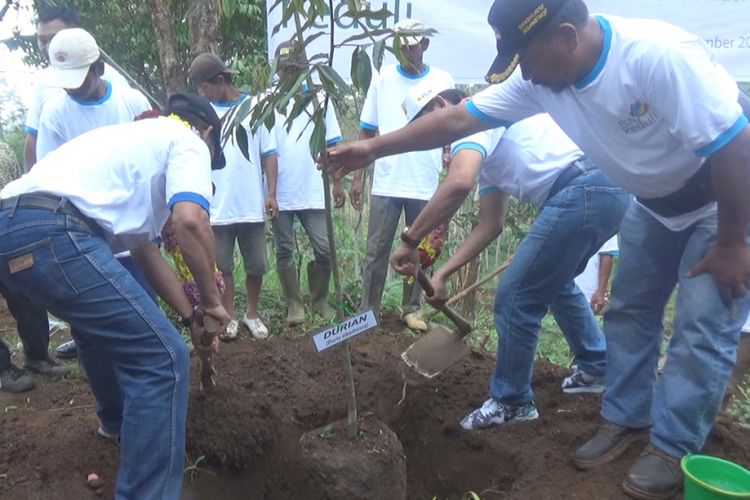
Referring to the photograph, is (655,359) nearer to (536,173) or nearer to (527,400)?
(527,400)

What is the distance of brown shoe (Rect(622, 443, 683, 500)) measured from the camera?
212 centimetres

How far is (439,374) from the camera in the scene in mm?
3373

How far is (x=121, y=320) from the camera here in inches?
82.0

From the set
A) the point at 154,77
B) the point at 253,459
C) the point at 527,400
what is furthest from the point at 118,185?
the point at 154,77

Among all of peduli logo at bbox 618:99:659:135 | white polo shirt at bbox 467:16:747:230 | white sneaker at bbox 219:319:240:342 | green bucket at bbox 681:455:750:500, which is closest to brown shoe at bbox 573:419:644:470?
green bucket at bbox 681:455:750:500

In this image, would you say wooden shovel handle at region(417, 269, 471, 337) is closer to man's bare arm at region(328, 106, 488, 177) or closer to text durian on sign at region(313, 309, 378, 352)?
text durian on sign at region(313, 309, 378, 352)

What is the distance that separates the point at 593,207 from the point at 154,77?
878cm

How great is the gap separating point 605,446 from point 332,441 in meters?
1.12

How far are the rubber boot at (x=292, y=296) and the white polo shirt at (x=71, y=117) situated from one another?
1.55m

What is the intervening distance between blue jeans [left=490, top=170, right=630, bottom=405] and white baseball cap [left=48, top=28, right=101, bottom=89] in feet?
7.95

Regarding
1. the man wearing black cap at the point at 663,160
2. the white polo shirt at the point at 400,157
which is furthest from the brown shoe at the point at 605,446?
the white polo shirt at the point at 400,157

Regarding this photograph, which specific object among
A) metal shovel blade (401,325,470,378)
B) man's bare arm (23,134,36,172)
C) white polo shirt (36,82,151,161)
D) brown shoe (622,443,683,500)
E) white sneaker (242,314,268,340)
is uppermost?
white polo shirt (36,82,151,161)

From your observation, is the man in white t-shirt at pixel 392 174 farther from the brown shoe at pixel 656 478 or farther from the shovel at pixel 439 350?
the brown shoe at pixel 656 478

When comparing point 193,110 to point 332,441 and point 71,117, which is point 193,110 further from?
point 332,441
